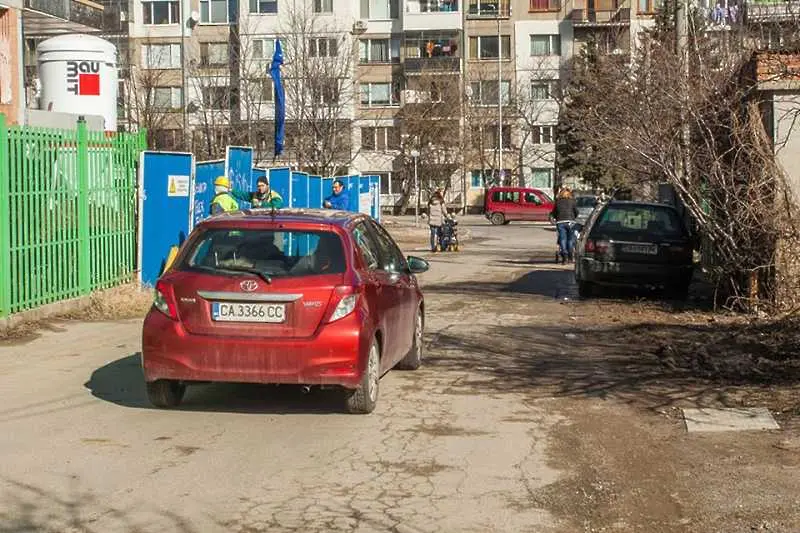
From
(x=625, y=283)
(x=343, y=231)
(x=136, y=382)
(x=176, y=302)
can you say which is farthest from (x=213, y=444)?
(x=625, y=283)

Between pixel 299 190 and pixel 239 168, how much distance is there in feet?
25.3

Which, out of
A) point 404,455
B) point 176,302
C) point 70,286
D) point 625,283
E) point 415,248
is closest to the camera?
point 404,455

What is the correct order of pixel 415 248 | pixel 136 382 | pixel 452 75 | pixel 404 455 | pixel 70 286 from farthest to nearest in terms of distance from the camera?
pixel 452 75, pixel 415 248, pixel 70 286, pixel 136 382, pixel 404 455

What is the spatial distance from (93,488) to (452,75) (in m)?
65.4

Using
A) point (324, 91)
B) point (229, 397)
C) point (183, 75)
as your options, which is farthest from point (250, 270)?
point (183, 75)

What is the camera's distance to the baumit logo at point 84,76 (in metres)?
25.6

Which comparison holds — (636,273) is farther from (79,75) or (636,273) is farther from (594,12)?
(594,12)

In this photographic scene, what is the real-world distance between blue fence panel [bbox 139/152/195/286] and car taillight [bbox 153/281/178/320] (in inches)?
331

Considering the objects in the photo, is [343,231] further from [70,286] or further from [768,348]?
[70,286]

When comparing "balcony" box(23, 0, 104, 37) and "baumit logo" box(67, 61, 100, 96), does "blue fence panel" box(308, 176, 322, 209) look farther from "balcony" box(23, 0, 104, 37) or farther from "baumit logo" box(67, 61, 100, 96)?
"balcony" box(23, 0, 104, 37)

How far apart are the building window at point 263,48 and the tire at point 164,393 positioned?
4042 cm

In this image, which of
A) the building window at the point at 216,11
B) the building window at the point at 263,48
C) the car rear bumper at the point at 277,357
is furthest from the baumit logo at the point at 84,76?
the building window at the point at 216,11

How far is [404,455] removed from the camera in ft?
25.2

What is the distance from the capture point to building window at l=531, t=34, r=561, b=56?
244 feet
